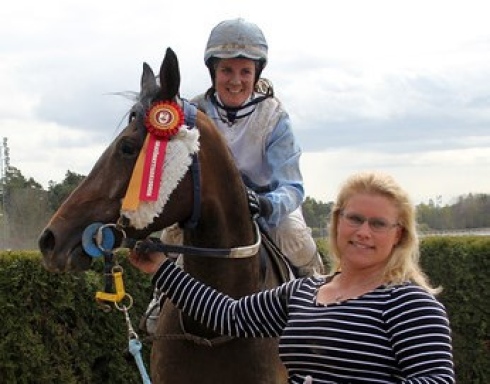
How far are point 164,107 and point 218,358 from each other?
111cm

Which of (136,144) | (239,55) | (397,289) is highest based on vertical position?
(239,55)

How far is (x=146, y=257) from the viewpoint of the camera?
3.33 meters

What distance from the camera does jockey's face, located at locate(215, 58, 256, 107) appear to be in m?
4.28

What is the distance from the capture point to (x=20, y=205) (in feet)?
51.4

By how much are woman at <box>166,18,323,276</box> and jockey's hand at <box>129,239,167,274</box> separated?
0.90 m

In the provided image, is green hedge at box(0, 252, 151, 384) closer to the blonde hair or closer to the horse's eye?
the horse's eye

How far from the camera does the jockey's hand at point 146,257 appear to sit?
10.8 feet

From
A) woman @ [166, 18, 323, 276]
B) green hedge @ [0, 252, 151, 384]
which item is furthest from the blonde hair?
green hedge @ [0, 252, 151, 384]

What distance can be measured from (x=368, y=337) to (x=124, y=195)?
4.02 feet

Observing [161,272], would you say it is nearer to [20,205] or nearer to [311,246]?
[311,246]

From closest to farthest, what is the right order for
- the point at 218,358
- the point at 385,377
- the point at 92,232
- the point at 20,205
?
the point at 385,377, the point at 92,232, the point at 218,358, the point at 20,205

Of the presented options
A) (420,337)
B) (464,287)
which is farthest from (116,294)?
(464,287)

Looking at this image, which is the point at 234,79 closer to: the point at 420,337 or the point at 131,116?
the point at 131,116

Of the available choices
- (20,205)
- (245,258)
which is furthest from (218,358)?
(20,205)
